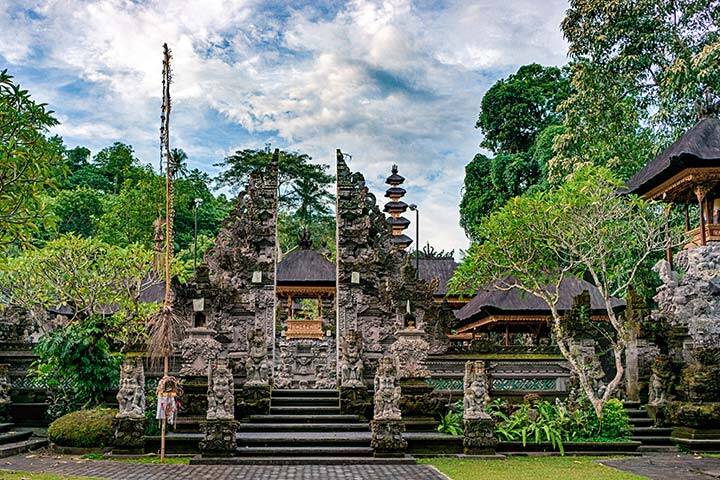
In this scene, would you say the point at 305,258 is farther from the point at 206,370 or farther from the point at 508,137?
the point at 508,137

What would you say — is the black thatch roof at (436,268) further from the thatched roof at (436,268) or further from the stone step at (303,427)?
the stone step at (303,427)

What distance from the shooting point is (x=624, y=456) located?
528 inches

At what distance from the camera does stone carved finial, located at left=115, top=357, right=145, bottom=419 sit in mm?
12773

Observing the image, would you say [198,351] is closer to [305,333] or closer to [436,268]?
[305,333]

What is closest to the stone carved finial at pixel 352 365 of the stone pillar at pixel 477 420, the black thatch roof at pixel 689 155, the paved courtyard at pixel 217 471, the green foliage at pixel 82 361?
the stone pillar at pixel 477 420

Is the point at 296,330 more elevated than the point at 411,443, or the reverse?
the point at 296,330

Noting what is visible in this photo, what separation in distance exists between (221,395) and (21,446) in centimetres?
389

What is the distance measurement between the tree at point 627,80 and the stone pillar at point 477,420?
11789 millimetres

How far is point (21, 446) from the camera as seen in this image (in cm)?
1316

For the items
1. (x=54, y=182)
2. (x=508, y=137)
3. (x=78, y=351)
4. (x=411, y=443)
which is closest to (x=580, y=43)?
(x=508, y=137)

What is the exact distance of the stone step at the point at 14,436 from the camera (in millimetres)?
13469

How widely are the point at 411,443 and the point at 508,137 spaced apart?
26.1 meters

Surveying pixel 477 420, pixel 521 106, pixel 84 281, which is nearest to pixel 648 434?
pixel 477 420

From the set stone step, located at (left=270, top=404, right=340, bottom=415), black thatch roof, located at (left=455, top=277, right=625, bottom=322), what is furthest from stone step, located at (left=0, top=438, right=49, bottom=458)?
black thatch roof, located at (left=455, top=277, right=625, bottom=322)
